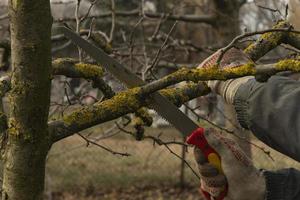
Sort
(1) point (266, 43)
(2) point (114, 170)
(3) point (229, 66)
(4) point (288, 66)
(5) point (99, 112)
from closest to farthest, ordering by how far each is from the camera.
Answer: (4) point (288, 66), (5) point (99, 112), (3) point (229, 66), (1) point (266, 43), (2) point (114, 170)

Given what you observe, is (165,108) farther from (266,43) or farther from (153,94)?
(266,43)

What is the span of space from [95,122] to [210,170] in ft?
1.37

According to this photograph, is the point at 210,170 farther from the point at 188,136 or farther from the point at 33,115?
the point at 33,115

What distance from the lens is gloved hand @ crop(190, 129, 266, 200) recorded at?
6.17 ft

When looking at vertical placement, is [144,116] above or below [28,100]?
below

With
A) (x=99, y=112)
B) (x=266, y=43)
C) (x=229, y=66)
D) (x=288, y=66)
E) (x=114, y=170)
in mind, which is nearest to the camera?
(x=288, y=66)

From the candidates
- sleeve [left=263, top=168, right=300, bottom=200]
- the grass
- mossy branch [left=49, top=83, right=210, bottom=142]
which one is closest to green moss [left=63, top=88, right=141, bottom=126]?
mossy branch [left=49, top=83, right=210, bottom=142]

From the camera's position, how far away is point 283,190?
205cm

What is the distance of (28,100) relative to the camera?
5.42 ft

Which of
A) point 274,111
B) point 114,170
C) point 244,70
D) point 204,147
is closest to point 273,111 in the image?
point 274,111

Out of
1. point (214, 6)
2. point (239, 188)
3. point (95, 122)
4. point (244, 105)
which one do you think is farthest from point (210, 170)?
point (214, 6)

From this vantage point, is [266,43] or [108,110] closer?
[108,110]

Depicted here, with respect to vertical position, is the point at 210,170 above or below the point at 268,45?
below

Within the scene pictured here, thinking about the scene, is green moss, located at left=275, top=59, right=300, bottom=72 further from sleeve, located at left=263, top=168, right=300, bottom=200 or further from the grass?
the grass
